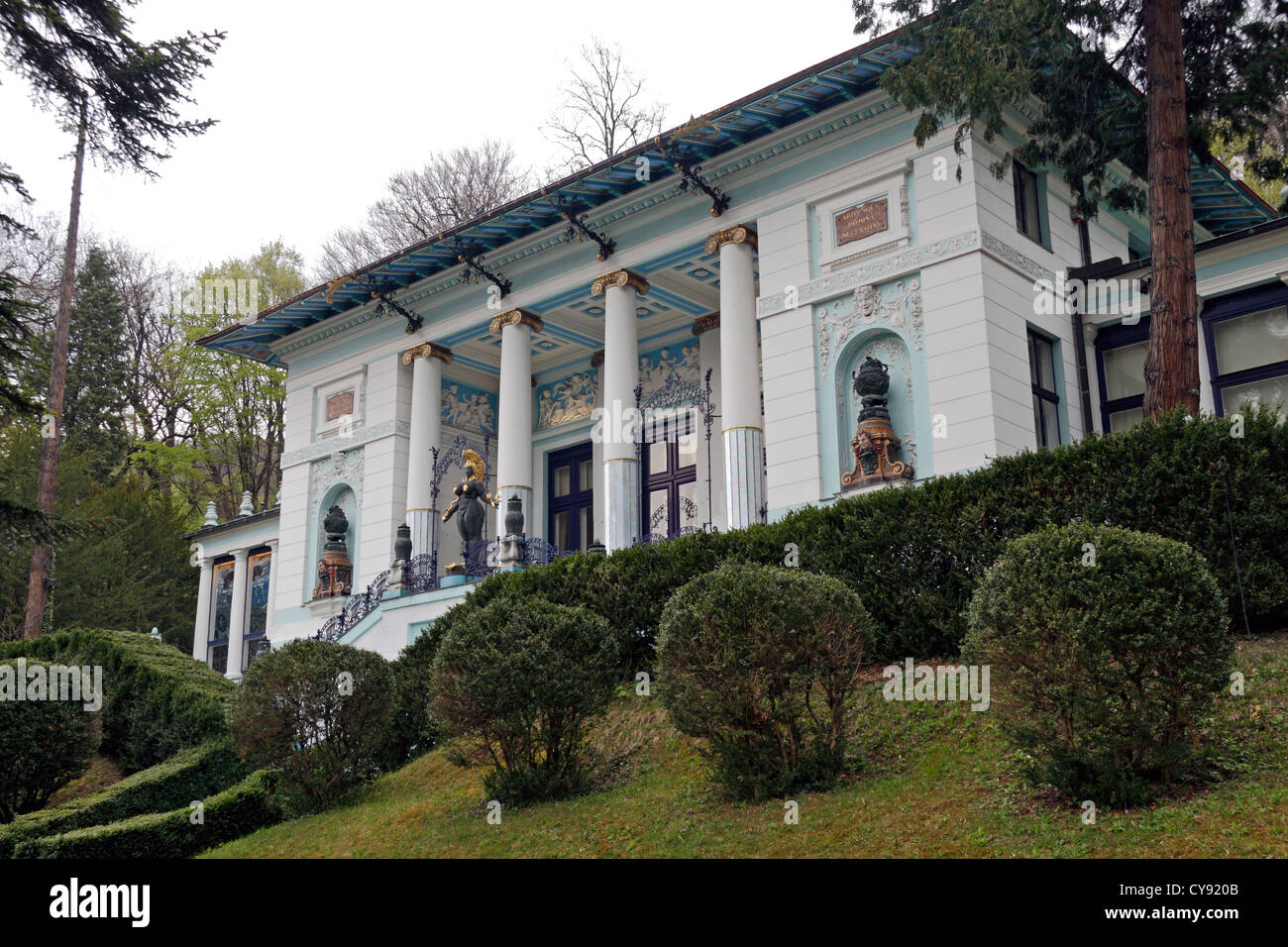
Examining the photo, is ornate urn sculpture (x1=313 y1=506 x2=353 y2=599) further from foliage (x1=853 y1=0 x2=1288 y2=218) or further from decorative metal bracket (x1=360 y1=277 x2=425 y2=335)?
foliage (x1=853 y1=0 x2=1288 y2=218)

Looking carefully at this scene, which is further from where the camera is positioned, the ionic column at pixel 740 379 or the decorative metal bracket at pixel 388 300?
the decorative metal bracket at pixel 388 300

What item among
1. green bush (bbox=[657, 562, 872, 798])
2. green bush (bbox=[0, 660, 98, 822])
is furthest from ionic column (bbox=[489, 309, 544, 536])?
green bush (bbox=[657, 562, 872, 798])

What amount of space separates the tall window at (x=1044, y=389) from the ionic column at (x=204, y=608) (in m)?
24.7

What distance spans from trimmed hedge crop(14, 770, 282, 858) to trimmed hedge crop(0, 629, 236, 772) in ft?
8.07

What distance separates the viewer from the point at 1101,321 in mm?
18609

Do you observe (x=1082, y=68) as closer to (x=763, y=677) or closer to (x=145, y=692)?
(x=763, y=677)

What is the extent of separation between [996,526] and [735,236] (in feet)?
31.3

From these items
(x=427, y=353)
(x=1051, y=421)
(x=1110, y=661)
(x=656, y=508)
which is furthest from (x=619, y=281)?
(x=1110, y=661)

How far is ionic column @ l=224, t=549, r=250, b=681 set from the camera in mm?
31391

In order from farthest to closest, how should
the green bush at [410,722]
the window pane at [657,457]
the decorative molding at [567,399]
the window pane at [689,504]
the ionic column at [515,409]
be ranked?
the decorative molding at [567,399], the window pane at [657,457], the window pane at [689,504], the ionic column at [515,409], the green bush at [410,722]

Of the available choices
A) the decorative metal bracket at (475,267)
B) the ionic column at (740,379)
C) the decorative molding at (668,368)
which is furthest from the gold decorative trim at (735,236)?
the decorative metal bracket at (475,267)

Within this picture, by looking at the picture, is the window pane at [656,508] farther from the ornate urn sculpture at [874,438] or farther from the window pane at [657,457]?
the ornate urn sculpture at [874,438]

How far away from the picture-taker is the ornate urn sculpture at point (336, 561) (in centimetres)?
2506
